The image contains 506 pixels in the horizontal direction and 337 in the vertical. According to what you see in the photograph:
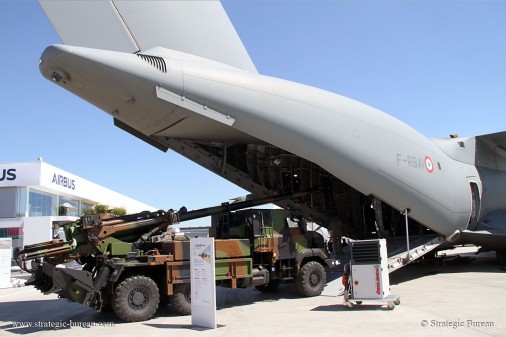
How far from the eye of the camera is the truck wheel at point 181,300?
10266 millimetres

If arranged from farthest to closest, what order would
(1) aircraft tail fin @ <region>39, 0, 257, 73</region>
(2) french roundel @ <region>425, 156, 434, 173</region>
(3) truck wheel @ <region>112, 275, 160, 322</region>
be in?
1. (2) french roundel @ <region>425, 156, 434, 173</region>
2. (1) aircraft tail fin @ <region>39, 0, 257, 73</region>
3. (3) truck wheel @ <region>112, 275, 160, 322</region>

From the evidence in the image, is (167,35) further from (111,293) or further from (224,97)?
(111,293)

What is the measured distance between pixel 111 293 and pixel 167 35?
6.16 metres

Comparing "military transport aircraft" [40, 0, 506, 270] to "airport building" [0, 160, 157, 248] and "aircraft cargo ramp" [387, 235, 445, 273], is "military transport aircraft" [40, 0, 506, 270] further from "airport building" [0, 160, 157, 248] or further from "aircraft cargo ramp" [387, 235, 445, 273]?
"airport building" [0, 160, 157, 248]

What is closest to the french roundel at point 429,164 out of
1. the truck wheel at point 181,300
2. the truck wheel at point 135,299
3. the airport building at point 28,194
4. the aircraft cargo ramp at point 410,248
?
the aircraft cargo ramp at point 410,248

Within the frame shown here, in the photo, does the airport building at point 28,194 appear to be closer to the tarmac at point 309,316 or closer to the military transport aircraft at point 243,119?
the military transport aircraft at point 243,119

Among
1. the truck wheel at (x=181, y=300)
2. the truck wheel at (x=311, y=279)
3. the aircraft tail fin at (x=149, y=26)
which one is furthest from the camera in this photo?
the truck wheel at (x=311, y=279)

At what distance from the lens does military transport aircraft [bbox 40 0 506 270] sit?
1035 centimetres

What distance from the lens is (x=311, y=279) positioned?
40.4ft

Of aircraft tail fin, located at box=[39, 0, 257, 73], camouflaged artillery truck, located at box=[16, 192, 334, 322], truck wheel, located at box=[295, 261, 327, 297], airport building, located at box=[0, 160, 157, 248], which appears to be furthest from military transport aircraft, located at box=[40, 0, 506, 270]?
airport building, located at box=[0, 160, 157, 248]

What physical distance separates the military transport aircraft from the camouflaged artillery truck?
7.15 feet

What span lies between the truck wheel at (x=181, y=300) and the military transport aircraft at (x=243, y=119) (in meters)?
3.97

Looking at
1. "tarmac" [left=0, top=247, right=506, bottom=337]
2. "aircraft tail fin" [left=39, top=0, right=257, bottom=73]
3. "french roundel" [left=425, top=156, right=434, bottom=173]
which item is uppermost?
"aircraft tail fin" [left=39, top=0, right=257, bottom=73]

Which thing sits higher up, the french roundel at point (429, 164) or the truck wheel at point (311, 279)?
the french roundel at point (429, 164)
